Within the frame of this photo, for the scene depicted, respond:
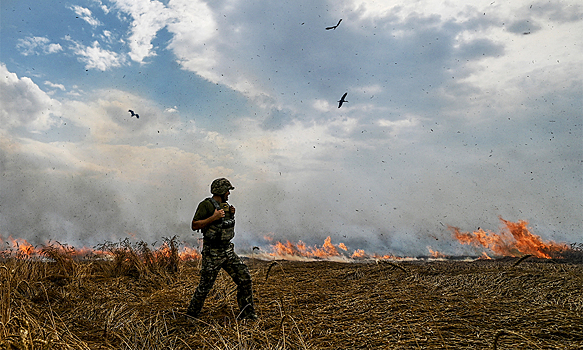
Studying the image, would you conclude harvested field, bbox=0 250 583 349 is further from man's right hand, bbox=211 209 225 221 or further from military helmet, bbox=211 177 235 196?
military helmet, bbox=211 177 235 196

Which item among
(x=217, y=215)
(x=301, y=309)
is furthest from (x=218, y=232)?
(x=301, y=309)

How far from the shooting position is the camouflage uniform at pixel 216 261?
5.43 metres

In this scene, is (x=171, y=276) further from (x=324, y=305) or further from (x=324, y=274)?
(x=324, y=305)

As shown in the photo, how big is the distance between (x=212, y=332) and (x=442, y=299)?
12.0 feet

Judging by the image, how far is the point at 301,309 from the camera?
5.63 m

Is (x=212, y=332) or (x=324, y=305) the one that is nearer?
(x=212, y=332)

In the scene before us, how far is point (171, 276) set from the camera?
348 inches

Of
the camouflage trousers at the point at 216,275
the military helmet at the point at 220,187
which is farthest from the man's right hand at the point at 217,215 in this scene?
the camouflage trousers at the point at 216,275

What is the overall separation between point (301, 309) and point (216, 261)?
1.60 meters

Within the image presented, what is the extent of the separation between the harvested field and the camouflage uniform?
0.30m

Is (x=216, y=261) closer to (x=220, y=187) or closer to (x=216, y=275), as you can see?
(x=216, y=275)

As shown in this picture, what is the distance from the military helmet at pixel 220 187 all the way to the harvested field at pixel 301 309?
1.92 m

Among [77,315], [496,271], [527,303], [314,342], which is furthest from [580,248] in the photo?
[77,315]

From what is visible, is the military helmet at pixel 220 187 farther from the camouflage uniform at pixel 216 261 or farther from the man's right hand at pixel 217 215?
the man's right hand at pixel 217 215
